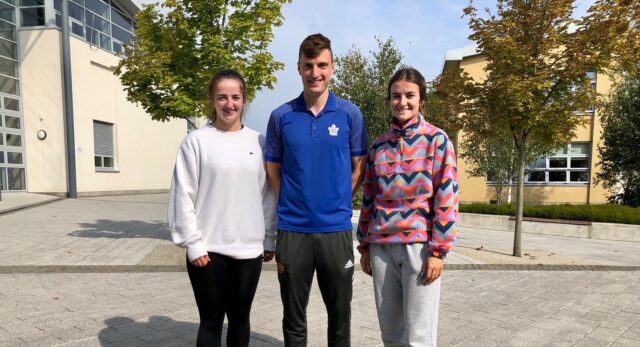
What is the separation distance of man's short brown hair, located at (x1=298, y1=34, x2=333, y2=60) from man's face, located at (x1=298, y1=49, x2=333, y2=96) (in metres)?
0.02

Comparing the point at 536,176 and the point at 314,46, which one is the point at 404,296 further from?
the point at 536,176

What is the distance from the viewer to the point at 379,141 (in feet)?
8.69

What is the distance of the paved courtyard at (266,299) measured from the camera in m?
3.88

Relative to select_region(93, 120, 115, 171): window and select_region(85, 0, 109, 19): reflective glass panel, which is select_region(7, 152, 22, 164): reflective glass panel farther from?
select_region(85, 0, 109, 19): reflective glass panel

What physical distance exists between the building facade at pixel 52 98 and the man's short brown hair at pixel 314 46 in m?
19.6

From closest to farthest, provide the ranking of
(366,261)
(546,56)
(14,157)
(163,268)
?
1. (366,261)
2. (163,268)
3. (546,56)
4. (14,157)

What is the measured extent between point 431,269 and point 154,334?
9.10 ft

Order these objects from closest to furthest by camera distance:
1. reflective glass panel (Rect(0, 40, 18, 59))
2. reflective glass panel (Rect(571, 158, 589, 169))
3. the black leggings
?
1. the black leggings
2. reflective glass panel (Rect(0, 40, 18, 59))
3. reflective glass panel (Rect(571, 158, 589, 169))

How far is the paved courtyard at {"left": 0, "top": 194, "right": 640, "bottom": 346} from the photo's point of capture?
3.88 meters

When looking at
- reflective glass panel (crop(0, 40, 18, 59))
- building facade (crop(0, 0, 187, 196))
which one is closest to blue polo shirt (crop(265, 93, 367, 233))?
building facade (crop(0, 0, 187, 196))

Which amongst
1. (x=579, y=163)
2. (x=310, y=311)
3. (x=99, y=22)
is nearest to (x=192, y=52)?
(x=310, y=311)

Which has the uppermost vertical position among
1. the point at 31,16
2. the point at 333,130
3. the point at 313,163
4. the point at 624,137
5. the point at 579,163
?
the point at 31,16

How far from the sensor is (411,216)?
7.98 ft

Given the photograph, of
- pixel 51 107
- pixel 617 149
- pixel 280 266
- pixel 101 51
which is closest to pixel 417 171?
pixel 280 266
